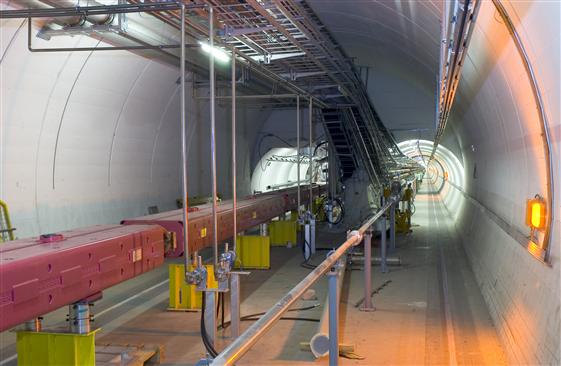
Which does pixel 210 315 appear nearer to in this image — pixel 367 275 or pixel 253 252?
pixel 367 275

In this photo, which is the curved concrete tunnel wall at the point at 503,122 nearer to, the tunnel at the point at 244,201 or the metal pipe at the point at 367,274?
the tunnel at the point at 244,201

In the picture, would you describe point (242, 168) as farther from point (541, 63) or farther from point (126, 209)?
point (541, 63)

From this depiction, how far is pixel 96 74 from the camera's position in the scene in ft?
29.8

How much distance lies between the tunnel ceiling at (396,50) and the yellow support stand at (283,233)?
4.07 metres

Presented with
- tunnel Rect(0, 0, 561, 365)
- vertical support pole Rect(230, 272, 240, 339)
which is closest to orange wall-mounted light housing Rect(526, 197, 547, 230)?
tunnel Rect(0, 0, 561, 365)

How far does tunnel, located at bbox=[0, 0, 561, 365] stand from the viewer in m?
4.34

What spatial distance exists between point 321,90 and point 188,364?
8.12 meters

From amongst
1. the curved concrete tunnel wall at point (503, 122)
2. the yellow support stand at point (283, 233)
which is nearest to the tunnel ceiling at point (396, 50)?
the curved concrete tunnel wall at point (503, 122)

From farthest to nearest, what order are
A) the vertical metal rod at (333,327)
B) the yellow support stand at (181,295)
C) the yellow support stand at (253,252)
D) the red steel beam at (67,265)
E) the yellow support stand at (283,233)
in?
1. the yellow support stand at (283,233)
2. the yellow support stand at (253,252)
3. the yellow support stand at (181,295)
4. the vertical metal rod at (333,327)
5. the red steel beam at (67,265)

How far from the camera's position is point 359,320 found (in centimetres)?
717

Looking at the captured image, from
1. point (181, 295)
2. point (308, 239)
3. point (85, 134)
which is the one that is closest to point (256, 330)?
point (181, 295)

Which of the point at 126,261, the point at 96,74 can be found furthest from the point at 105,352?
the point at 96,74

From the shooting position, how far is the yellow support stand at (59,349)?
4.34 metres

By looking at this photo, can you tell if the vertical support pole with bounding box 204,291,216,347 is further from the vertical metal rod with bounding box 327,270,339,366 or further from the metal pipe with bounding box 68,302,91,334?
the vertical metal rod with bounding box 327,270,339,366
